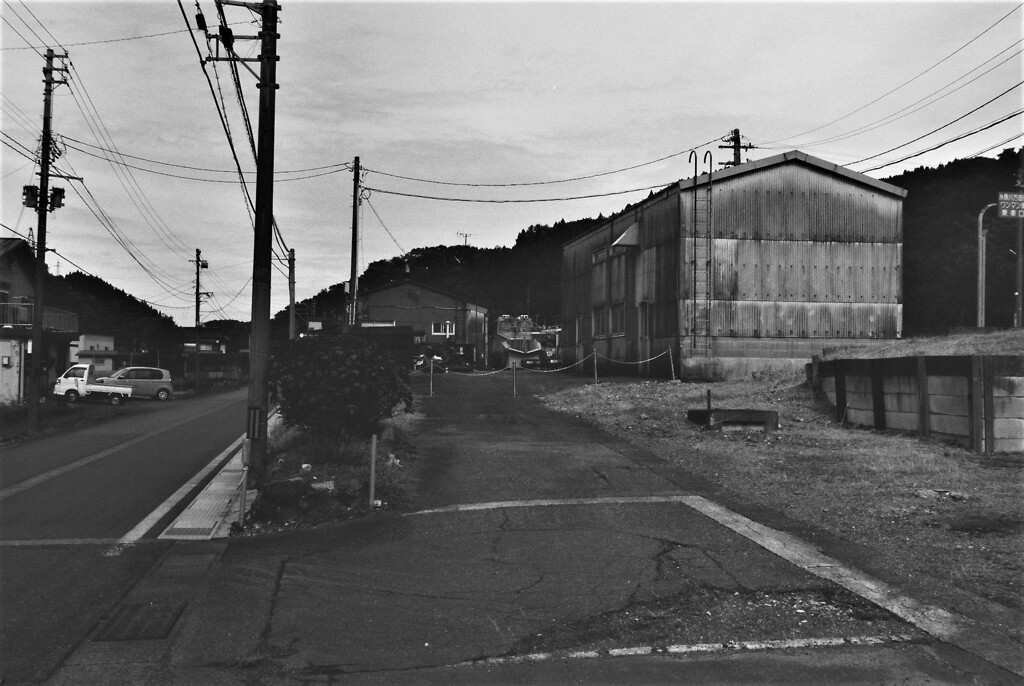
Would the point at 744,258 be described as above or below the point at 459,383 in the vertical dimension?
above

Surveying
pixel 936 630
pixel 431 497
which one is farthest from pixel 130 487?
pixel 936 630

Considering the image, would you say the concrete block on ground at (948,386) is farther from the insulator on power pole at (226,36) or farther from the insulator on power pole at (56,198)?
the insulator on power pole at (56,198)

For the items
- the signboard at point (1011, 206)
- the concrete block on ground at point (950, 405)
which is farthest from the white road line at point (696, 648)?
the signboard at point (1011, 206)

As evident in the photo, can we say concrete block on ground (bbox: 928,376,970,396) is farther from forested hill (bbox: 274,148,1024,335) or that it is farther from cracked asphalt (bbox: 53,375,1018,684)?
forested hill (bbox: 274,148,1024,335)

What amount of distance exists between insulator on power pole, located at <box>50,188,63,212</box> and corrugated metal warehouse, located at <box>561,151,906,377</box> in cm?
1896

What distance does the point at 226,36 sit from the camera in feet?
38.1

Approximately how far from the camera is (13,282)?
39312 millimetres

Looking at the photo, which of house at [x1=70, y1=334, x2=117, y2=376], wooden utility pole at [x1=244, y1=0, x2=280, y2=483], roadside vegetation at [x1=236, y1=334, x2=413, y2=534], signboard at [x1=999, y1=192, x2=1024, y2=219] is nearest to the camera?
wooden utility pole at [x1=244, y1=0, x2=280, y2=483]

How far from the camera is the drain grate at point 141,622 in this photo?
5098 mm

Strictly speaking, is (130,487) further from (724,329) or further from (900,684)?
(724,329)

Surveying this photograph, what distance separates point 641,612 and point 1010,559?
11.9 ft

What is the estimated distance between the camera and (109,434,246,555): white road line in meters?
7.93

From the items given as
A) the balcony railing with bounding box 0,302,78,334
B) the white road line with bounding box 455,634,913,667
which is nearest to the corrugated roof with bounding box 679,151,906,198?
the white road line with bounding box 455,634,913,667

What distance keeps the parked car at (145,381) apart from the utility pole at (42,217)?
1699 cm
